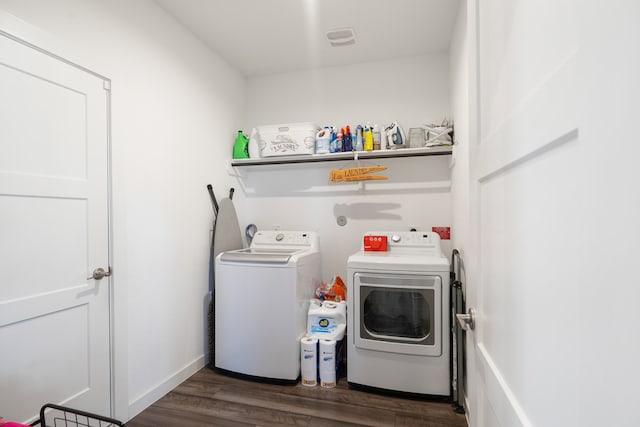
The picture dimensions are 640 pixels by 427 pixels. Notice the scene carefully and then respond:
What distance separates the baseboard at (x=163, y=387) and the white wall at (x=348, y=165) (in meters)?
1.36

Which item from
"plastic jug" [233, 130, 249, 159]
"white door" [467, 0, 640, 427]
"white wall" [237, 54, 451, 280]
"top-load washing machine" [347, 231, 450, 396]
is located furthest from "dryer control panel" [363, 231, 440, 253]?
"white door" [467, 0, 640, 427]

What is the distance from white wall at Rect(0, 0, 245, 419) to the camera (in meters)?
1.86

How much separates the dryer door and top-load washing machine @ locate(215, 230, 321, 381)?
46 centimetres

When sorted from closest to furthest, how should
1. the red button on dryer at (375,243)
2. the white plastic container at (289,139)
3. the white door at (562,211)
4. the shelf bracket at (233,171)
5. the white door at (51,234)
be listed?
1. the white door at (562,211)
2. the white door at (51,234)
3. the red button on dryer at (375,243)
4. the white plastic container at (289,139)
5. the shelf bracket at (233,171)

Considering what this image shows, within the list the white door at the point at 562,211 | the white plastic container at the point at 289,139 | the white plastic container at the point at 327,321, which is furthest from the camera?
the white plastic container at the point at 289,139

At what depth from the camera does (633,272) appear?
352 mm

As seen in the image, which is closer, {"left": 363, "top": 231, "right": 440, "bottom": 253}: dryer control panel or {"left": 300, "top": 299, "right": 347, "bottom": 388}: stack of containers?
{"left": 300, "top": 299, "right": 347, "bottom": 388}: stack of containers

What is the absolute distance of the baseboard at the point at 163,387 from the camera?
6.59 feet

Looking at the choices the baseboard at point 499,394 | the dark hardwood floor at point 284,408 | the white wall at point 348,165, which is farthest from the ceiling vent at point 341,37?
the dark hardwood floor at point 284,408

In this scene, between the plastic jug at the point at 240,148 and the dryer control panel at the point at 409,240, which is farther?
the plastic jug at the point at 240,148

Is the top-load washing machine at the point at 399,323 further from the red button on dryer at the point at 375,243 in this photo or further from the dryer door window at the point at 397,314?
the red button on dryer at the point at 375,243

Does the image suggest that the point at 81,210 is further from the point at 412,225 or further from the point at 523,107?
the point at 412,225

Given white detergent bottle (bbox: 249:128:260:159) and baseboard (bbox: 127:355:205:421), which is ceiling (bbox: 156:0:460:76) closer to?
white detergent bottle (bbox: 249:128:260:159)

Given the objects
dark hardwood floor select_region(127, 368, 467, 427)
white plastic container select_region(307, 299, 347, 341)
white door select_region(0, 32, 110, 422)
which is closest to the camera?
white door select_region(0, 32, 110, 422)
